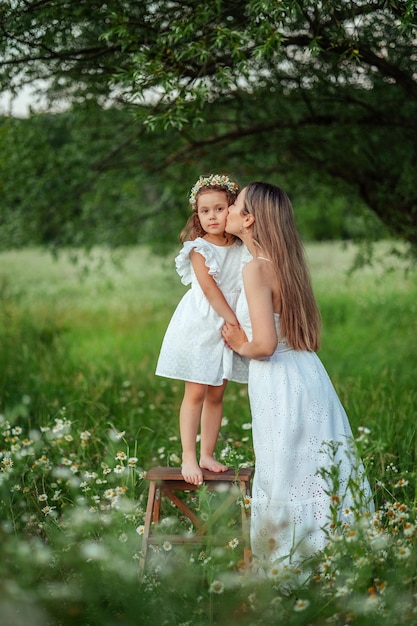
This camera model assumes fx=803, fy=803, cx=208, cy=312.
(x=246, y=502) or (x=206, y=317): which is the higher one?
(x=206, y=317)

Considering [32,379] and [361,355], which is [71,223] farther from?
[361,355]

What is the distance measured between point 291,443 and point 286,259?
88 cm

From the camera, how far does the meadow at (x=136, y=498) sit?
2.91m

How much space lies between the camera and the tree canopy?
476 cm

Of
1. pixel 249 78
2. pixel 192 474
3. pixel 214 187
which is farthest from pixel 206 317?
pixel 249 78

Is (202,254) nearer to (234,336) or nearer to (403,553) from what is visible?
(234,336)

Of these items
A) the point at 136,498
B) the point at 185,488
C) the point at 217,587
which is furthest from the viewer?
the point at 136,498

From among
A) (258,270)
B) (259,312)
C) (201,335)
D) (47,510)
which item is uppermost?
(258,270)

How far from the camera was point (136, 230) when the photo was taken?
10.1m

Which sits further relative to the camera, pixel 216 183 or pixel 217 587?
pixel 216 183

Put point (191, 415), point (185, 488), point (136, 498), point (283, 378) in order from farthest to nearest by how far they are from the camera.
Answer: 1. point (136, 498)
2. point (191, 415)
3. point (185, 488)
4. point (283, 378)

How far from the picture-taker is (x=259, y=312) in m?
3.75

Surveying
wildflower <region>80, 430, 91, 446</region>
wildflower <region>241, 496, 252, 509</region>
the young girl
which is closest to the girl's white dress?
the young girl

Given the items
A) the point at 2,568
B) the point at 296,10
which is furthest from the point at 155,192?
the point at 2,568
